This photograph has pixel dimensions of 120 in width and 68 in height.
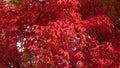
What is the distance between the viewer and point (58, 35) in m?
4.89

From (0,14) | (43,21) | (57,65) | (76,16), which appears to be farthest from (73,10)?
(0,14)

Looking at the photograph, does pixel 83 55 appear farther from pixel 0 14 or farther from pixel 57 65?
pixel 0 14

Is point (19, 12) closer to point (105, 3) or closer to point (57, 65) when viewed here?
point (57, 65)

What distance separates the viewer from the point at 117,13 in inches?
256

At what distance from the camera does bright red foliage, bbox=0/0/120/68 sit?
5.01 metres

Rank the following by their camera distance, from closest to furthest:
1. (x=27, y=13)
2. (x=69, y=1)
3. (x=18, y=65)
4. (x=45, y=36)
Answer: (x=45, y=36)
(x=69, y=1)
(x=27, y=13)
(x=18, y=65)

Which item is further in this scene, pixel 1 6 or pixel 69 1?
pixel 1 6

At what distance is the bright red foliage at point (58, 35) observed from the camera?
16.4 feet

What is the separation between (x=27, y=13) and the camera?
18.8 ft

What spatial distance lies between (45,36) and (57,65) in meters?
0.57

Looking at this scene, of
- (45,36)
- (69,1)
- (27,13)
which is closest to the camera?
(45,36)

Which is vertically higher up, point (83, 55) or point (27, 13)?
point (27, 13)

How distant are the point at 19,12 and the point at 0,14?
399mm

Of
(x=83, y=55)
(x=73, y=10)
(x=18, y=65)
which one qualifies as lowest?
(x=18, y=65)
